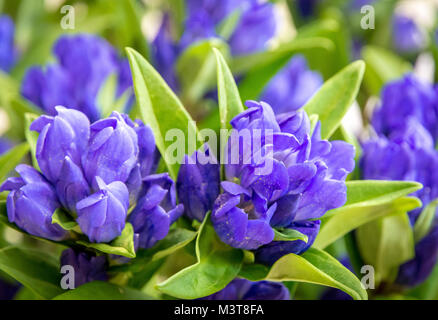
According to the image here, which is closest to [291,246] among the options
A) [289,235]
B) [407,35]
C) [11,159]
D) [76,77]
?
[289,235]

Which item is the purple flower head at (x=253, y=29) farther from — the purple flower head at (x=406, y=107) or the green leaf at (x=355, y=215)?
the green leaf at (x=355, y=215)

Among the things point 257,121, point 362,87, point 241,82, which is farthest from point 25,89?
point 362,87

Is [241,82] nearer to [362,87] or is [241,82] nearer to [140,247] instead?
[362,87]

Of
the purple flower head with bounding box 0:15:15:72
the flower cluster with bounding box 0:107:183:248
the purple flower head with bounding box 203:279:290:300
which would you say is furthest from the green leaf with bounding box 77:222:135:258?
the purple flower head with bounding box 0:15:15:72

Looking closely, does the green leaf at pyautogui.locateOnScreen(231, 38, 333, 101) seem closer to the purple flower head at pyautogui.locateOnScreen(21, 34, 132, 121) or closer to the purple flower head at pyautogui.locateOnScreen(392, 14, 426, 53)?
the purple flower head at pyautogui.locateOnScreen(21, 34, 132, 121)

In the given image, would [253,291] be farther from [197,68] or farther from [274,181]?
[197,68]

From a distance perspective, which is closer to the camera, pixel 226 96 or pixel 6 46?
pixel 226 96
